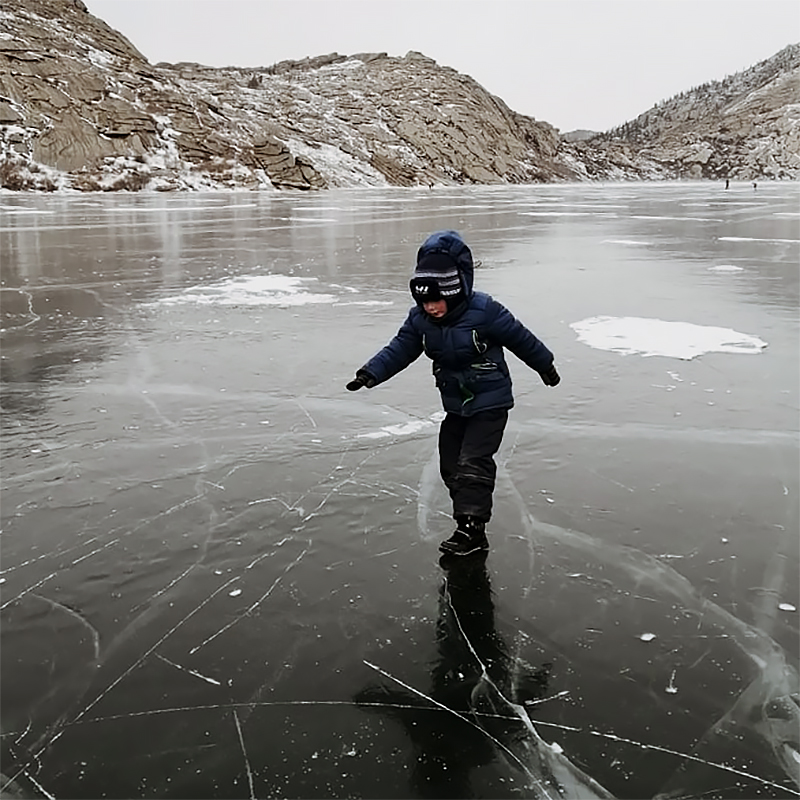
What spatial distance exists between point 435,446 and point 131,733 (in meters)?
2.38

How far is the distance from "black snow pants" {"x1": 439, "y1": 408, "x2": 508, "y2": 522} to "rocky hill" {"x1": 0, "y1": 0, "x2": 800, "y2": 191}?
141ft

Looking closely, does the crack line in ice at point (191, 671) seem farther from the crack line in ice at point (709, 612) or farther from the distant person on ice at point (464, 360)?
the crack line in ice at point (709, 612)

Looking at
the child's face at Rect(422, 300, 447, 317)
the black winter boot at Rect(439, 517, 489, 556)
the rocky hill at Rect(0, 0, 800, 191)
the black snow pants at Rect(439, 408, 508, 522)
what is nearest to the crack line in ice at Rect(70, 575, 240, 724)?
the black winter boot at Rect(439, 517, 489, 556)

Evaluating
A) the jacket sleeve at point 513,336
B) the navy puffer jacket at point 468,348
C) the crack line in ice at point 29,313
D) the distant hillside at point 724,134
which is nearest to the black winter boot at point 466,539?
the navy puffer jacket at point 468,348

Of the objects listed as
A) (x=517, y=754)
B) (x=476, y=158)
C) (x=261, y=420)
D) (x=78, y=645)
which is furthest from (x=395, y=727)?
(x=476, y=158)

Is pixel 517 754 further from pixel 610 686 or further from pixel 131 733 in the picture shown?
pixel 131 733

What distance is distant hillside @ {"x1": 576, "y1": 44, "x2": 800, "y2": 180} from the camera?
115m

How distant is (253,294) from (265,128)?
54540 mm

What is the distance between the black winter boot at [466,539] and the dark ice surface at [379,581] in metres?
0.08

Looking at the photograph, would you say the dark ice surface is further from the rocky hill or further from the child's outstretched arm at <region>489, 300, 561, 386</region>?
the rocky hill

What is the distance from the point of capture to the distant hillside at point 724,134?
377ft

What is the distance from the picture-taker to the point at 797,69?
6555 inches

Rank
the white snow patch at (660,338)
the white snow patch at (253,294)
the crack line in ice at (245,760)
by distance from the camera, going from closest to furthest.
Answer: the crack line in ice at (245,760) < the white snow patch at (660,338) < the white snow patch at (253,294)

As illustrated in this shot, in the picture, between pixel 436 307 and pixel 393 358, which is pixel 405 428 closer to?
pixel 393 358
